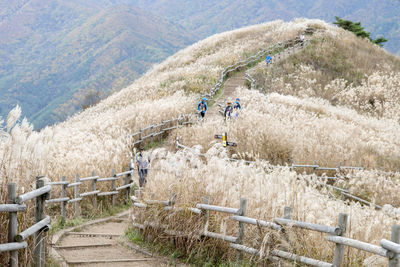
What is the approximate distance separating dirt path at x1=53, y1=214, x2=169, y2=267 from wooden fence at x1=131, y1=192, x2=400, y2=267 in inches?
20.2

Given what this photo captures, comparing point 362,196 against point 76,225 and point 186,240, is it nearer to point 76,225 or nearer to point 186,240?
point 186,240

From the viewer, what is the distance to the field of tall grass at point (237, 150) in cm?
527

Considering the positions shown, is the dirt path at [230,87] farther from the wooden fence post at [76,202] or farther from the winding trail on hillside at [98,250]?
the winding trail on hillside at [98,250]

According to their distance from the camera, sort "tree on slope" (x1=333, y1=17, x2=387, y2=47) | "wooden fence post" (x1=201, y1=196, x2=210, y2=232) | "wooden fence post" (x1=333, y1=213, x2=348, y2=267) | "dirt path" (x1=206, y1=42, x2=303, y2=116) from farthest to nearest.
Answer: "tree on slope" (x1=333, y1=17, x2=387, y2=47)
"dirt path" (x1=206, y1=42, x2=303, y2=116)
"wooden fence post" (x1=201, y1=196, x2=210, y2=232)
"wooden fence post" (x1=333, y1=213, x2=348, y2=267)

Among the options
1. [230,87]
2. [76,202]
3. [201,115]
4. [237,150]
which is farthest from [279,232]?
[230,87]

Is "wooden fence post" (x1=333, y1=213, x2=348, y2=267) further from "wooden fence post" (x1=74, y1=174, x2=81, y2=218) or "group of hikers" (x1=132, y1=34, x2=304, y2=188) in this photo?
"wooden fence post" (x1=74, y1=174, x2=81, y2=218)

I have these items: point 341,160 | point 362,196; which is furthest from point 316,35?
point 362,196

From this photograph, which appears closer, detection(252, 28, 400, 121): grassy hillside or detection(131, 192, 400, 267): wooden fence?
detection(131, 192, 400, 267): wooden fence

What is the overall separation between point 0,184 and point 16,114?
839mm

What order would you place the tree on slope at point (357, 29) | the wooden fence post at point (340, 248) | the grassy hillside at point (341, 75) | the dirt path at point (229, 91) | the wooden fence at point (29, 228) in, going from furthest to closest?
1. the tree on slope at point (357, 29)
2. the grassy hillside at point (341, 75)
3. the dirt path at point (229, 91)
4. the wooden fence post at point (340, 248)
5. the wooden fence at point (29, 228)

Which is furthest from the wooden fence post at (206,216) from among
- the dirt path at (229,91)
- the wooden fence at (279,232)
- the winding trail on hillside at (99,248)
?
the dirt path at (229,91)

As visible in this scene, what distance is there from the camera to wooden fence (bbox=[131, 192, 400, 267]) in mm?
3830

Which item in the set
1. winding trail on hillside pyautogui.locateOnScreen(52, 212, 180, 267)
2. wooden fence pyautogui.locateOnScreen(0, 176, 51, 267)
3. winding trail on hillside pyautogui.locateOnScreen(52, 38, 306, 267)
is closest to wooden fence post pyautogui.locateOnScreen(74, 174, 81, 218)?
winding trail on hillside pyautogui.locateOnScreen(52, 38, 306, 267)

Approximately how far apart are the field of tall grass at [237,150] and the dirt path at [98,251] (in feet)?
3.66
